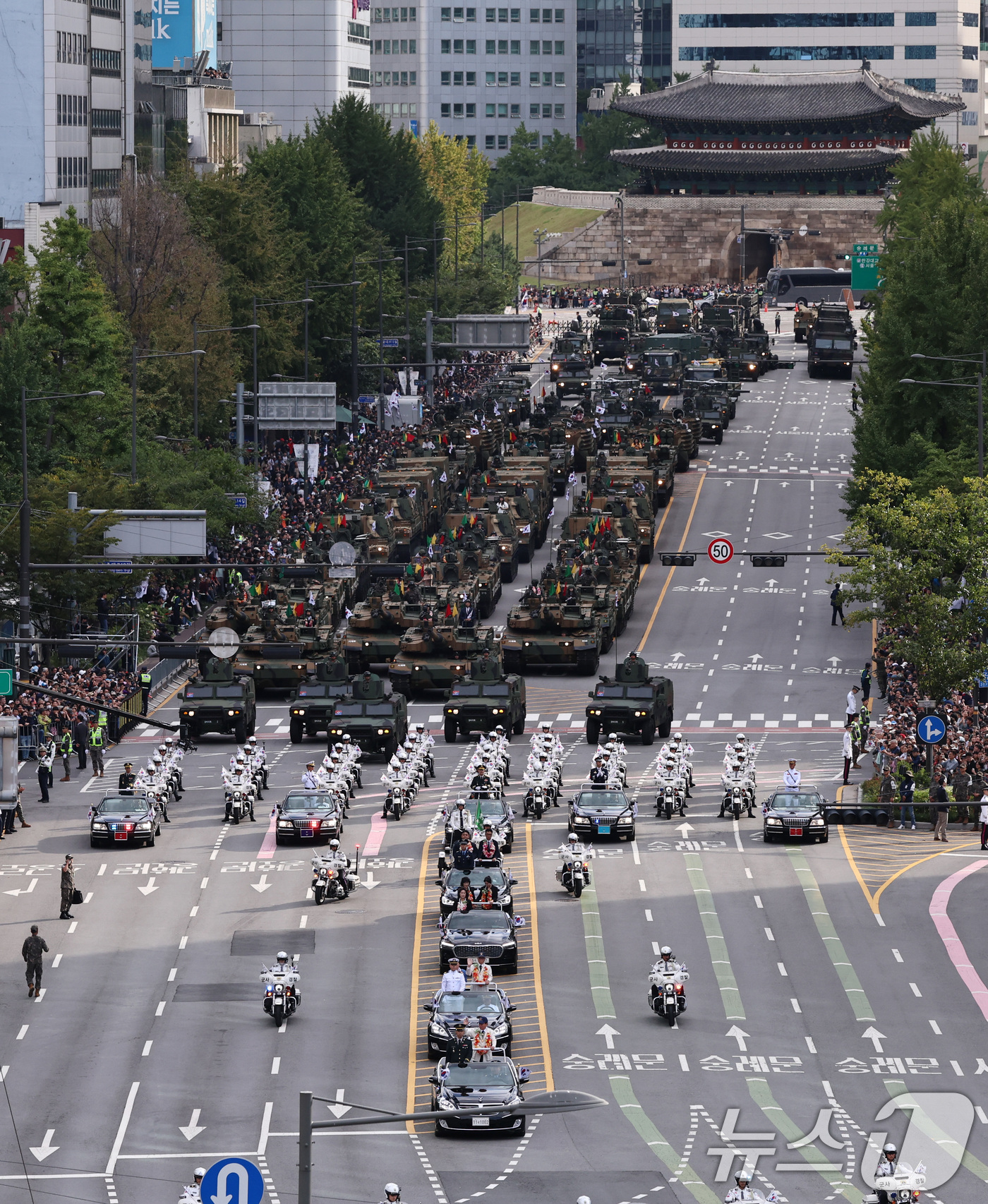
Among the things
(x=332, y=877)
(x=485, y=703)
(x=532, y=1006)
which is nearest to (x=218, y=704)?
(x=485, y=703)

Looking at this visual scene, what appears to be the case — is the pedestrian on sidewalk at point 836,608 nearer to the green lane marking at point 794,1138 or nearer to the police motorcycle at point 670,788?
the police motorcycle at point 670,788

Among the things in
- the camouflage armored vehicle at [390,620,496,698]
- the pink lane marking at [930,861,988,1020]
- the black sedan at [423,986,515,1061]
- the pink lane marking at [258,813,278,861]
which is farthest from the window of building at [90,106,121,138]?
the black sedan at [423,986,515,1061]

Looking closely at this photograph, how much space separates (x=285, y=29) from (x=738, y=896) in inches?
6110

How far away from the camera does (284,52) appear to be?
198 m

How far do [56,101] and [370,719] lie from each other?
62.5 meters

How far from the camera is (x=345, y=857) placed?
5369 centimetres

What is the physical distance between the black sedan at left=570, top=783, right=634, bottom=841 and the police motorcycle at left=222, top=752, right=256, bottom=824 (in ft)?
26.1

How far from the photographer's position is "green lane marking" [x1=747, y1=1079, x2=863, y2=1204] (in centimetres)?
3628

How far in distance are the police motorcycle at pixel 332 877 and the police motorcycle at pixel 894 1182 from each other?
2031 centimetres

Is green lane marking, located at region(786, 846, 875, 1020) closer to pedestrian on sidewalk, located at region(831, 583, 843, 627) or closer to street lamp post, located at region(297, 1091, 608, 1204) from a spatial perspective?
street lamp post, located at region(297, 1091, 608, 1204)

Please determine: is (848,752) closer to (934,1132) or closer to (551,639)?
(551,639)

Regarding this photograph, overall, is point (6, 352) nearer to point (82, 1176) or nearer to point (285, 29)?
point (82, 1176)

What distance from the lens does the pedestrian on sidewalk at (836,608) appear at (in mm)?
82062

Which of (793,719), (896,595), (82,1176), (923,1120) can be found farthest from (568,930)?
(793,719)
